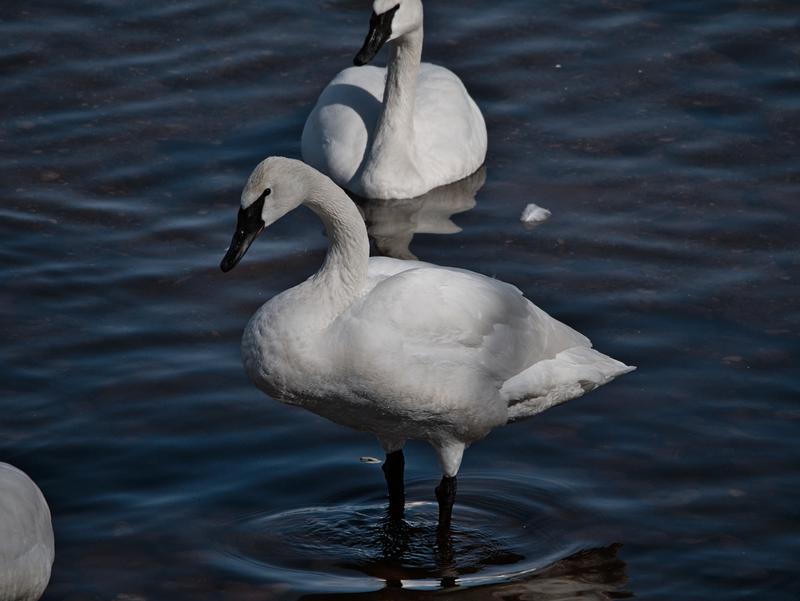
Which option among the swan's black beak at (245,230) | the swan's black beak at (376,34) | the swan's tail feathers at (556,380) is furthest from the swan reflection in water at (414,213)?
the swan's black beak at (245,230)

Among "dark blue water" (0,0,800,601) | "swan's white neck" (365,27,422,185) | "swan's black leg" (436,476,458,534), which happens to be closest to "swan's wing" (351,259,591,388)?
"swan's black leg" (436,476,458,534)

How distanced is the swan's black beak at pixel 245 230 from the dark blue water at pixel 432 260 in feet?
4.34

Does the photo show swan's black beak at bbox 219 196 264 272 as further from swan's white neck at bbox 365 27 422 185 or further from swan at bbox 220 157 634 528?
swan's white neck at bbox 365 27 422 185

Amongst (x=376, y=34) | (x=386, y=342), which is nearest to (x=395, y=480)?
(x=386, y=342)

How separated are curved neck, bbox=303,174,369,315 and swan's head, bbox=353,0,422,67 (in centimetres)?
391

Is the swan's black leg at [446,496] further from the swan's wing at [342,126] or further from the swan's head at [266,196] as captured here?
the swan's wing at [342,126]

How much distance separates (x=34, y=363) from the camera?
873 centimetres

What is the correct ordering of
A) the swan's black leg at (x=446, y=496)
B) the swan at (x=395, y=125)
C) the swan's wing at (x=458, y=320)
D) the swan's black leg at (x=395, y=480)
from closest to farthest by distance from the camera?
the swan's wing at (x=458, y=320) < the swan's black leg at (x=446, y=496) < the swan's black leg at (x=395, y=480) < the swan at (x=395, y=125)

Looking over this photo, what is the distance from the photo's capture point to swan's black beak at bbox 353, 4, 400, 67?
10711 mm

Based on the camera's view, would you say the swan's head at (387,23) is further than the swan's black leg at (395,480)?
Yes

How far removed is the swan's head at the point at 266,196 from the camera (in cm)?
666

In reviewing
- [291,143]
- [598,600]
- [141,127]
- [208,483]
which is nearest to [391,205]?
[291,143]

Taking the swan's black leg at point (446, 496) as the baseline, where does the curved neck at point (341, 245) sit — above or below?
above

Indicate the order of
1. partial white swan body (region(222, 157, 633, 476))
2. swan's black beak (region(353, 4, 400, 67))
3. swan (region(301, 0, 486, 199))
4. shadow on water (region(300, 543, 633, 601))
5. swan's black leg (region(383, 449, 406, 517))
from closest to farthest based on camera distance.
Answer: partial white swan body (region(222, 157, 633, 476)), shadow on water (region(300, 543, 633, 601)), swan's black leg (region(383, 449, 406, 517)), swan's black beak (region(353, 4, 400, 67)), swan (region(301, 0, 486, 199))
